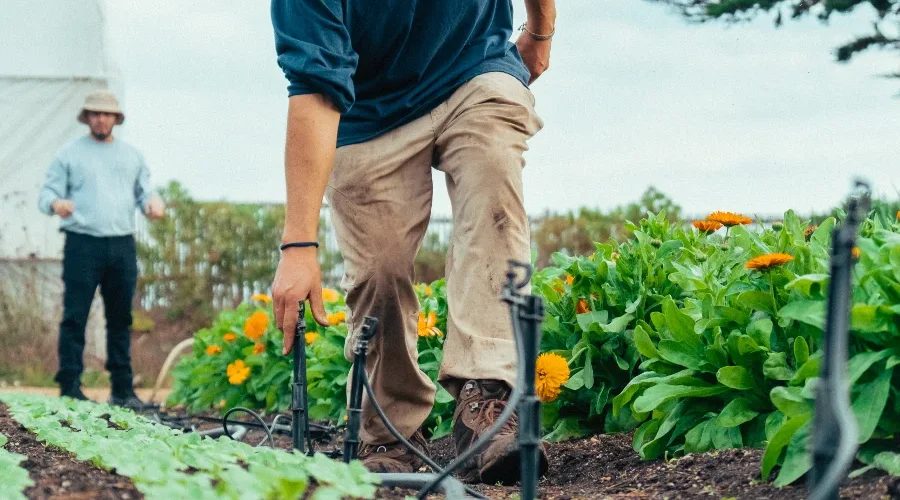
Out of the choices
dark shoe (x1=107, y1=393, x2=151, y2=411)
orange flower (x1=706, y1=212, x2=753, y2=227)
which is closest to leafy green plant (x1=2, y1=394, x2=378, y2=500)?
orange flower (x1=706, y1=212, x2=753, y2=227)

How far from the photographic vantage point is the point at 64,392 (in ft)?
22.5

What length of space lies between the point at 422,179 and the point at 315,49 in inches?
24.2

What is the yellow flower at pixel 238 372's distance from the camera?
5660 mm

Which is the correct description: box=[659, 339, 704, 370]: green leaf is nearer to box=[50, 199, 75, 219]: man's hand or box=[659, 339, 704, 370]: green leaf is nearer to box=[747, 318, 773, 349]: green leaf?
box=[747, 318, 773, 349]: green leaf

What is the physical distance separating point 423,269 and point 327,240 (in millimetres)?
1215

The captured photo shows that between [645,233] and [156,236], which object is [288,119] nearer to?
[645,233]

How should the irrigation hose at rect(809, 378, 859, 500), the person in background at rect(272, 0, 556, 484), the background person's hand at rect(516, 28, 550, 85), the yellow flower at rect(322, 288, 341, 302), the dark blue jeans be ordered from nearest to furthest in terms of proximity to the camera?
the irrigation hose at rect(809, 378, 859, 500), the person in background at rect(272, 0, 556, 484), the background person's hand at rect(516, 28, 550, 85), the yellow flower at rect(322, 288, 341, 302), the dark blue jeans

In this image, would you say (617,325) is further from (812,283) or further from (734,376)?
(812,283)

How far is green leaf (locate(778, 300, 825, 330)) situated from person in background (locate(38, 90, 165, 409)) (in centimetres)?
552

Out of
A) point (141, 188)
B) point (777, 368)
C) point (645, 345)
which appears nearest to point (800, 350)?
point (777, 368)

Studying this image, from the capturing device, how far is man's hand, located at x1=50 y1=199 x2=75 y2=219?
6.65 meters

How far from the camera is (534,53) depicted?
11.1ft

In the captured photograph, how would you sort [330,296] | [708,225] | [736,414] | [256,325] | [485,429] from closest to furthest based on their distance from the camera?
1. [736,414]
2. [485,429]
3. [708,225]
4. [256,325]
5. [330,296]

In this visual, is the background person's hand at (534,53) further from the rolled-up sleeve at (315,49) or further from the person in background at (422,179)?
the rolled-up sleeve at (315,49)
